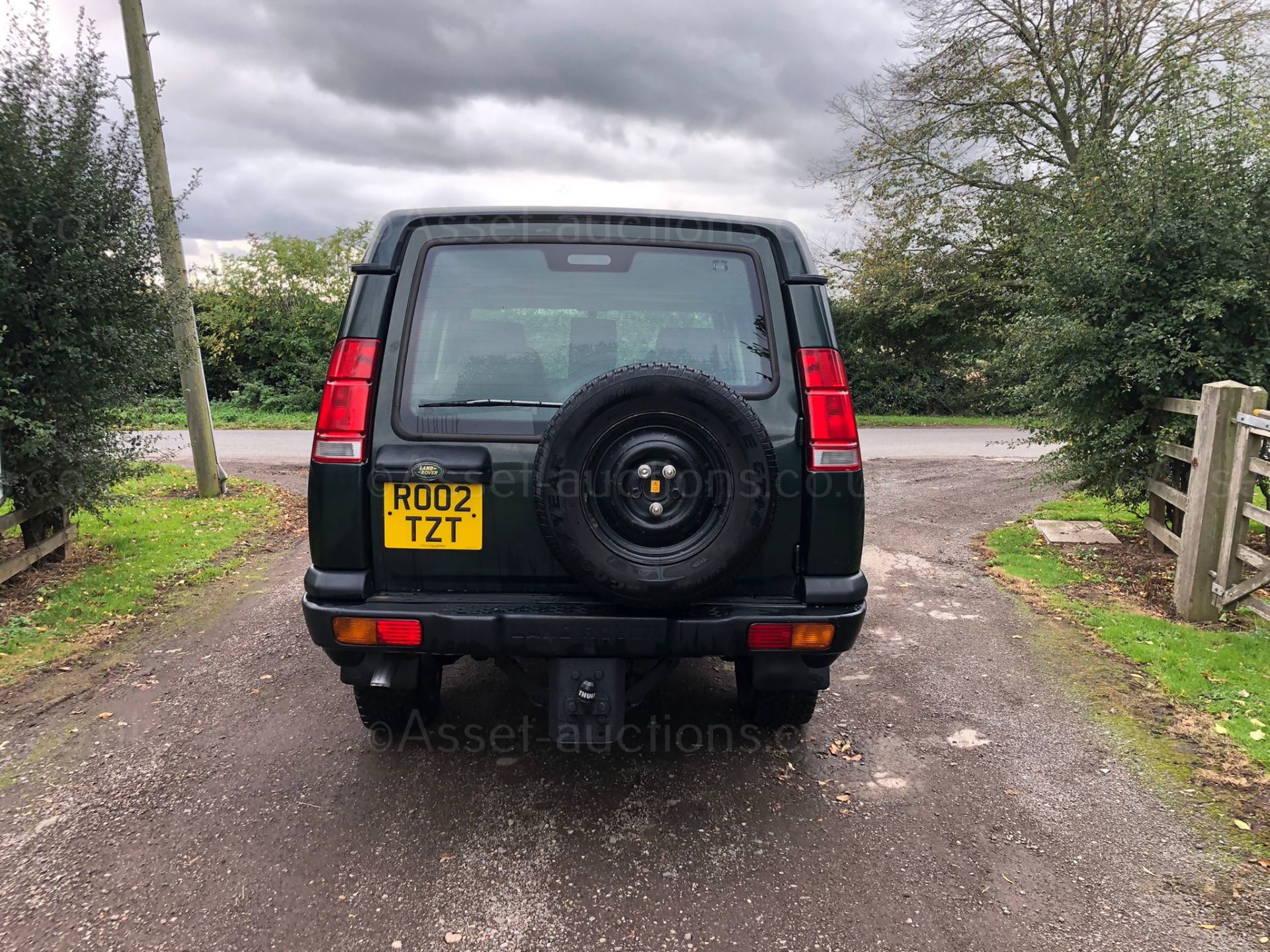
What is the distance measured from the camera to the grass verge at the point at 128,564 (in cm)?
450

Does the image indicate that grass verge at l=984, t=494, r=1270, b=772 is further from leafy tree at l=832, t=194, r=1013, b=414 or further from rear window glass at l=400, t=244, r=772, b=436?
leafy tree at l=832, t=194, r=1013, b=414

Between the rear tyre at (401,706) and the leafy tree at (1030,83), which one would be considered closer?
the rear tyre at (401,706)

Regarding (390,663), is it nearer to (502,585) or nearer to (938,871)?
(502,585)

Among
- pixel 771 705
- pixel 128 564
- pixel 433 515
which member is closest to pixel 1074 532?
pixel 771 705

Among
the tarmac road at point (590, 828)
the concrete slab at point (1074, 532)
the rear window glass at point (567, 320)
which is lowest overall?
the tarmac road at point (590, 828)

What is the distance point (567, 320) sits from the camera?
2.76 meters

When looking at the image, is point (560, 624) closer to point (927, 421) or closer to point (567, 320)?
point (567, 320)

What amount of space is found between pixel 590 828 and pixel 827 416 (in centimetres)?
162

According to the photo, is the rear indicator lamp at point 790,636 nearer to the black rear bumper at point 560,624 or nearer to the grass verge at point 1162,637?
the black rear bumper at point 560,624

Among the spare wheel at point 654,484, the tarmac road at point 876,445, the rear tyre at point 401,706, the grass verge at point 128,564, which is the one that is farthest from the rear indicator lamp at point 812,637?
the tarmac road at point 876,445

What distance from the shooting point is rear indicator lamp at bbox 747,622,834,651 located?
8.40ft

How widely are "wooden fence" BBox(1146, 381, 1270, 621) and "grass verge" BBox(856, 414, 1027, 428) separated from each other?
1295 cm

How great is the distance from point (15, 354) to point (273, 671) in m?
2.76

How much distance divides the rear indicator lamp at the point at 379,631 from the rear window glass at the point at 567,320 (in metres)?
0.72
